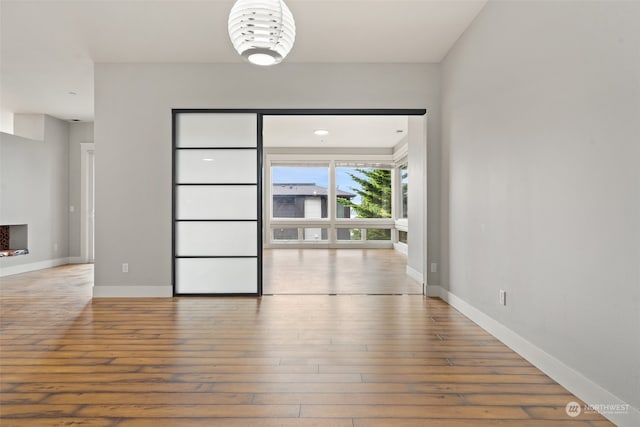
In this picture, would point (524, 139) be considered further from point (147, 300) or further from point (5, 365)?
point (147, 300)

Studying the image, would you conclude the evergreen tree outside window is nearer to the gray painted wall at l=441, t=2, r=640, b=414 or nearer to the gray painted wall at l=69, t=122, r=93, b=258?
the gray painted wall at l=69, t=122, r=93, b=258

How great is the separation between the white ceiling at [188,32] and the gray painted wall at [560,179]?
552 mm

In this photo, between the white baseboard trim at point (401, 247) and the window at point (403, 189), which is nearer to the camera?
the white baseboard trim at point (401, 247)

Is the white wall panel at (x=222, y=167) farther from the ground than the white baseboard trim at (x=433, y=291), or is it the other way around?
the white wall panel at (x=222, y=167)

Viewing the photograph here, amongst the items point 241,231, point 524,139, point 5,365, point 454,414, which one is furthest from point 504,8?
point 5,365

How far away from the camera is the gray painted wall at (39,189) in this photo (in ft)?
21.0

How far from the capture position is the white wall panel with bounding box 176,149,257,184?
471 cm

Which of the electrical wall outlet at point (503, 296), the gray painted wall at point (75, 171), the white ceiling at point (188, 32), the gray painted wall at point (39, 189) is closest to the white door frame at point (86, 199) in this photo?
the gray painted wall at point (75, 171)

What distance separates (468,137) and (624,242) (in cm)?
215

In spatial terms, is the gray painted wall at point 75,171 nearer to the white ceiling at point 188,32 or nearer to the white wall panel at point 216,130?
the white ceiling at point 188,32

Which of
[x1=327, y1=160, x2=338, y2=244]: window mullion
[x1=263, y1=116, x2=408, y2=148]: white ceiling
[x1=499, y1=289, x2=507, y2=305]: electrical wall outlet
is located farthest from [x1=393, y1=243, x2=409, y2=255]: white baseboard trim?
[x1=499, y1=289, x2=507, y2=305]: electrical wall outlet

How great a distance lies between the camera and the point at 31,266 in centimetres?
679

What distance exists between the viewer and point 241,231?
15.5ft

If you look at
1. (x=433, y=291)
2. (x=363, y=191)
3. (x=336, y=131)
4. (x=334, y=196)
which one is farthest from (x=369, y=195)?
(x=433, y=291)
